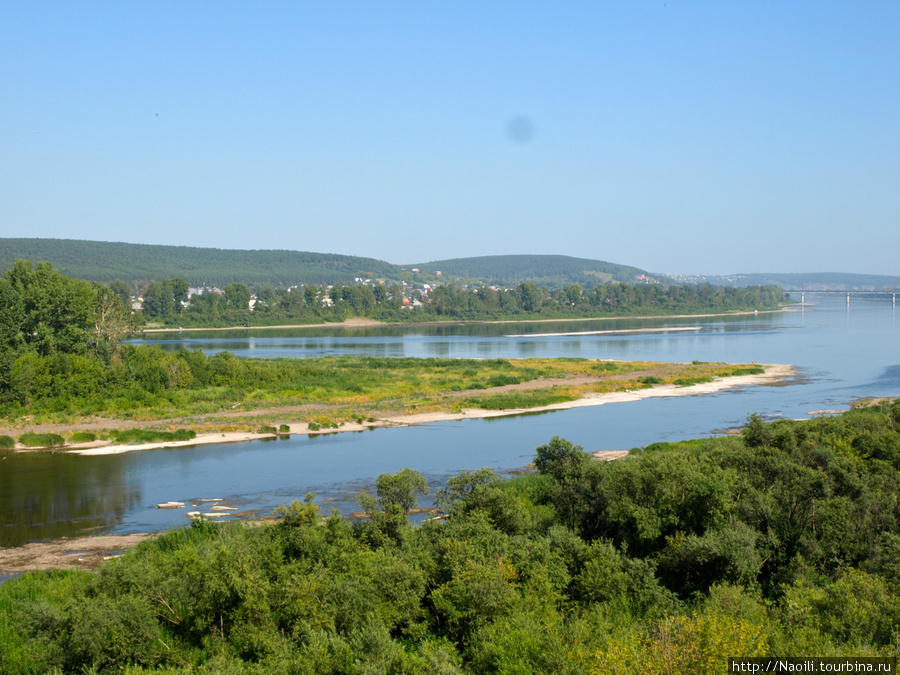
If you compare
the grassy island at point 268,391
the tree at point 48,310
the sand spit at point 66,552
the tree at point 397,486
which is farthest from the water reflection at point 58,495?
the tree at point 48,310

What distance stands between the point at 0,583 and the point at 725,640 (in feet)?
51.2

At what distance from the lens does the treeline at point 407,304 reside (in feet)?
421

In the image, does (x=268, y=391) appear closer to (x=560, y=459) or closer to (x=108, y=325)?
(x=108, y=325)

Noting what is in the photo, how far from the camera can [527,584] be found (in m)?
13.1

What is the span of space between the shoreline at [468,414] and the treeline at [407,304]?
9026cm

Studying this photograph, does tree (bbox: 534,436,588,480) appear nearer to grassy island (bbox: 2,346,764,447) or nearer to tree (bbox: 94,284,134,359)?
grassy island (bbox: 2,346,764,447)

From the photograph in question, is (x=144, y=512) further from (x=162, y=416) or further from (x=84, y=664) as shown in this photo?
(x=162, y=416)

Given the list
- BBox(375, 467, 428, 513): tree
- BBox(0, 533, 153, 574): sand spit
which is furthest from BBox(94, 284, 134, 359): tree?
BBox(375, 467, 428, 513): tree

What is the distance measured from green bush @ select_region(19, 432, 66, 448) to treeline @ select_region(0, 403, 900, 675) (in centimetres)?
1791

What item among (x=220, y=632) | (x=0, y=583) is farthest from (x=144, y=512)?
(x=220, y=632)

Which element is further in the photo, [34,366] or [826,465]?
[34,366]

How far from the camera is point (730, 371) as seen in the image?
190 feet

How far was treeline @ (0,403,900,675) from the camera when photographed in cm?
1038

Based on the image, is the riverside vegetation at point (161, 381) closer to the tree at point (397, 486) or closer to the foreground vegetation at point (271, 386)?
the foreground vegetation at point (271, 386)
